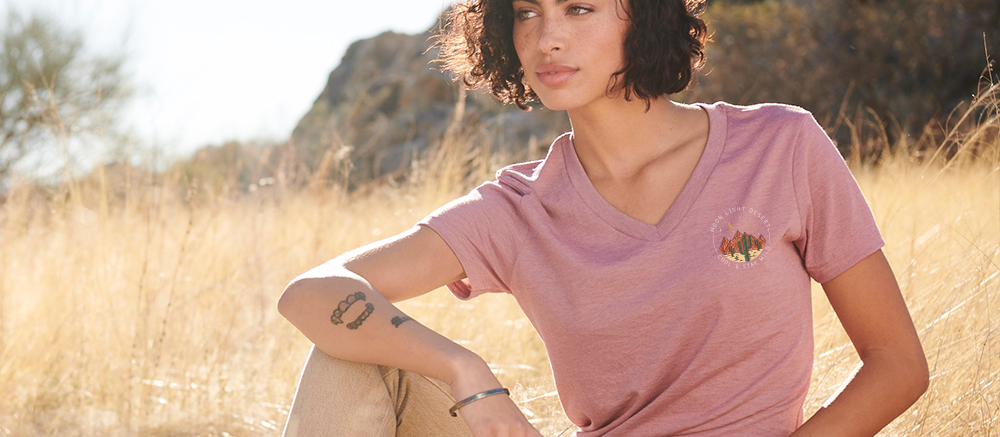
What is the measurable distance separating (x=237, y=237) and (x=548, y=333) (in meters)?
2.76

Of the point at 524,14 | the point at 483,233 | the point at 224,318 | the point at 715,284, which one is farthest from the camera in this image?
the point at 224,318

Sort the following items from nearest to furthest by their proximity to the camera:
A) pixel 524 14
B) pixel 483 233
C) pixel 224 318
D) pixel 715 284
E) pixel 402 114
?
pixel 715 284 < pixel 483 233 < pixel 524 14 < pixel 224 318 < pixel 402 114

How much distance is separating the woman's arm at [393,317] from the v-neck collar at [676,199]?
0.32 meters

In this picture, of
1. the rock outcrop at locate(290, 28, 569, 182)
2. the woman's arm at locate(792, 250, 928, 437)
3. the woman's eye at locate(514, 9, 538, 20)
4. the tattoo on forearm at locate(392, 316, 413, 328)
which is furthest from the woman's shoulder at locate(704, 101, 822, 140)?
the rock outcrop at locate(290, 28, 569, 182)

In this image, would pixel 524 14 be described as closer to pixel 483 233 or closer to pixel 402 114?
pixel 483 233

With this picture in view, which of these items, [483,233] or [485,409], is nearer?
[485,409]

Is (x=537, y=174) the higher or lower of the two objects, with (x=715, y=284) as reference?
higher

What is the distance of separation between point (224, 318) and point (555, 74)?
2.25 meters

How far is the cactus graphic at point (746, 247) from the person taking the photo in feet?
5.05

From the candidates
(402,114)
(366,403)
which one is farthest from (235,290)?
(402,114)

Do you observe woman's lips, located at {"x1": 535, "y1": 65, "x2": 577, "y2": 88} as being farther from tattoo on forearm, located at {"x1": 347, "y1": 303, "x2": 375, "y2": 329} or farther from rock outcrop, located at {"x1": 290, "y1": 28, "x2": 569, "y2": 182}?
rock outcrop, located at {"x1": 290, "y1": 28, "x2": 569, "y2": 182}

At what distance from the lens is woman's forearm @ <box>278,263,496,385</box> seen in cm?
161

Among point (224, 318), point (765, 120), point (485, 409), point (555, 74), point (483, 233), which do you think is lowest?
point (224, 318)

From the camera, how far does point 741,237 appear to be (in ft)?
5.08
